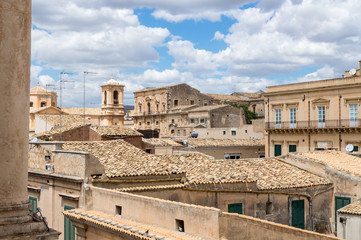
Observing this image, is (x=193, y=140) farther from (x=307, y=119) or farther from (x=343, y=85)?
(x=343, y=85)

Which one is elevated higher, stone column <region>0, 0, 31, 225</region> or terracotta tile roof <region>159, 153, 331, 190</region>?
stone column <region>0, 0, 31, 225</region>

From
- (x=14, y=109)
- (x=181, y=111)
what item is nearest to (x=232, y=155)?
(x=181, y=111)

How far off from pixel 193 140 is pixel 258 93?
49.1 metres

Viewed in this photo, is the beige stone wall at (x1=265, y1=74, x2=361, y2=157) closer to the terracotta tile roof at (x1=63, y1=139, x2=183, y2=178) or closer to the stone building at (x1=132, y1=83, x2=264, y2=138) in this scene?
the stone building at (x1=132, y1=83, x2=264, y2=138)

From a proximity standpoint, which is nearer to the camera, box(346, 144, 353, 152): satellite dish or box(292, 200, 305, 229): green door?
box(292, 200, 305, 229): green door

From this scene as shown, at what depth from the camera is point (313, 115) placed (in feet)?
122

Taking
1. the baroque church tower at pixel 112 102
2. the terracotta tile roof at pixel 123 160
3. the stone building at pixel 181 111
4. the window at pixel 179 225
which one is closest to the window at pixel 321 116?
the stone building at pixel 181 111

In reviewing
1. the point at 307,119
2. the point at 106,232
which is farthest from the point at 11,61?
the point at 307,119

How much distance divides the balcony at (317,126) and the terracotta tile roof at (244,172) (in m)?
15.2

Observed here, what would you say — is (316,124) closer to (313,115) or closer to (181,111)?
(313,115)

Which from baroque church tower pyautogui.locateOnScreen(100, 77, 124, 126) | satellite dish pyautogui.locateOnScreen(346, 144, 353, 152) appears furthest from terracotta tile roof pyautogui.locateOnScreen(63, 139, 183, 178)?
baroque church tower pyautogui.locateOnScreen(100, 77, 124, 126)

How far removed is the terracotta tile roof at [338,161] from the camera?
2009 cm

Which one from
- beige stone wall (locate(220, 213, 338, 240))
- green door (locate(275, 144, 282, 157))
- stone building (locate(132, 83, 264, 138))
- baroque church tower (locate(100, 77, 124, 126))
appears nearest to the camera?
beige stone wall (locate(220, 213, 338, 240))

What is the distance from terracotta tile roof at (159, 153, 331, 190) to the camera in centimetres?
1650
